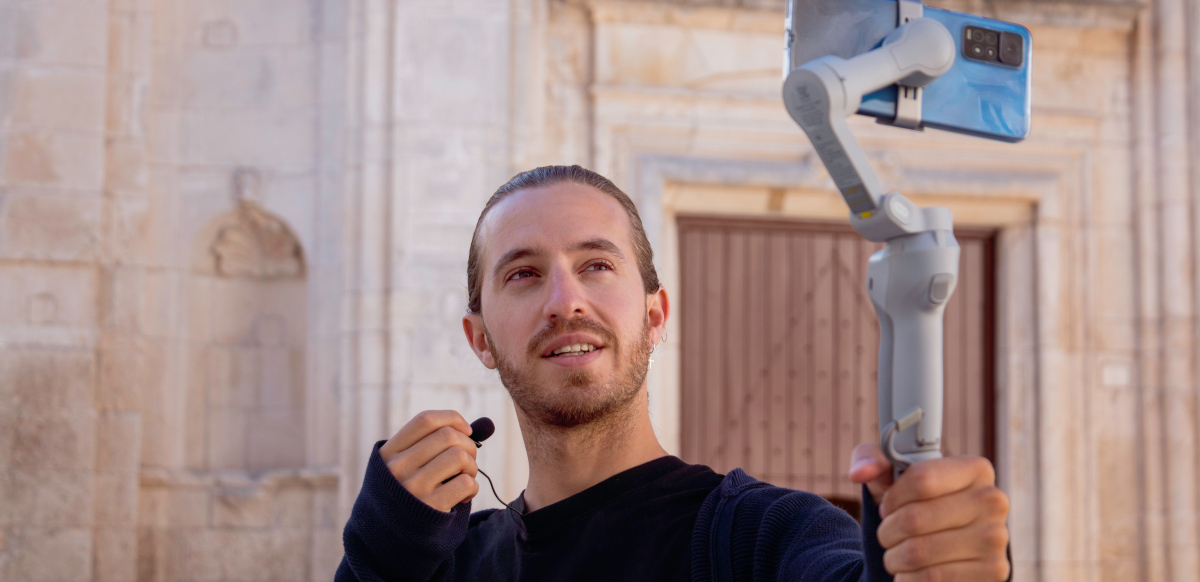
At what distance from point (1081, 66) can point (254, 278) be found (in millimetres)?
4454

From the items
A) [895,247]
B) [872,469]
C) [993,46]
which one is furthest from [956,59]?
[872,469]

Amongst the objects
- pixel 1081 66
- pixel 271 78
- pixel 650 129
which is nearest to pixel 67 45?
pixel 271 78

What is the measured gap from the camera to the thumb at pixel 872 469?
944 mm

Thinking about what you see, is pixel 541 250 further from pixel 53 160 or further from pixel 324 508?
pixel 53 160

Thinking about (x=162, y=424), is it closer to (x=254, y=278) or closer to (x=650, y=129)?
(x=254, y=278)

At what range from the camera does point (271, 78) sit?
5.12 metres

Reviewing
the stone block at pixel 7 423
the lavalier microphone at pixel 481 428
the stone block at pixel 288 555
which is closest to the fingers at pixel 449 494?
the lavalier microphone at pixel 481 428

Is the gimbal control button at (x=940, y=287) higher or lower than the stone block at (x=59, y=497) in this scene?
higher

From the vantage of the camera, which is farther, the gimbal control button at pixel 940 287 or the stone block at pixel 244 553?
the stone block at pixel 244 553

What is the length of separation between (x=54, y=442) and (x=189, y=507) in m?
0.65

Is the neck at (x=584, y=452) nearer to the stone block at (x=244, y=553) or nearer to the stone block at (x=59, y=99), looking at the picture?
the stone block at (x=244, y=553)

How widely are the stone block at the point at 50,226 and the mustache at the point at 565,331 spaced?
147 inches

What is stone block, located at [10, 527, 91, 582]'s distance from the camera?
4.38 m

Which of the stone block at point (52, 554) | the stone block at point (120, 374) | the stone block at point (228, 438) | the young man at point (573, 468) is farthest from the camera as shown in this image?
the stone block at point (228, 438)
